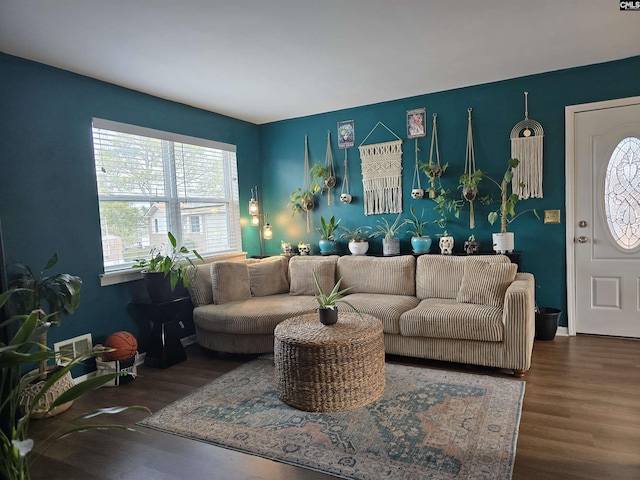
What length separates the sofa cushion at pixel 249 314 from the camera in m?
3.43

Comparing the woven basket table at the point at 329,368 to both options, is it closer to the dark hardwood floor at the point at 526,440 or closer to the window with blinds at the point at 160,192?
the dark hardwood floor at the point at 526,440

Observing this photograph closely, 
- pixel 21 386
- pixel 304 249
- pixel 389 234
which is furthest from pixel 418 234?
pixel 21 386

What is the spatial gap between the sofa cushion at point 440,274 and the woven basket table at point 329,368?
4.16ft

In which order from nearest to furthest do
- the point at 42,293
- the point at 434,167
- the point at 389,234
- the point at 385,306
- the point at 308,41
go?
the point at 42,293
the point at 308,41
the point at 385,306
the point at 434,167
the point at 389,234

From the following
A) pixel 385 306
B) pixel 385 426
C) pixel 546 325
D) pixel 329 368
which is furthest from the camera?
pixel 546 325

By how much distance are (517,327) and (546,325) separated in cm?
101

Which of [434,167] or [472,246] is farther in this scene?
[434,167]

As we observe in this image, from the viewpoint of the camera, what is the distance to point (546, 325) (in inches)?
144

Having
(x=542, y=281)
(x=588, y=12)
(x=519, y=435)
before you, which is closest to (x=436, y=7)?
(x=588, y=12)

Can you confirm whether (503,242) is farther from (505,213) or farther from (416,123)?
(416,123)

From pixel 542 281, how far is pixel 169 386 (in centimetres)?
343

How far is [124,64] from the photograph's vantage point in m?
3.05

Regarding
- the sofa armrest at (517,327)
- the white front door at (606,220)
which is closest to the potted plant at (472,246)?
the white front door at (606,220)

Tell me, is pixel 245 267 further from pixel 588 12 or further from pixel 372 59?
pixel 588 12
